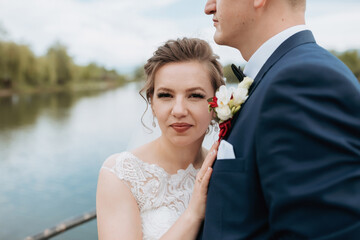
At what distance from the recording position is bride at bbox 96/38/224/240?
2203 millimetres

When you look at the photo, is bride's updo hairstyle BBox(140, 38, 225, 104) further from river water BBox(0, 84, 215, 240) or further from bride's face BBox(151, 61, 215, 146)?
river water BBox(0, 84, 215, 240)

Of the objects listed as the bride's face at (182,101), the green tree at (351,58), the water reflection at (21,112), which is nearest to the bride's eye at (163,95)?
the bride's face at (182,101)

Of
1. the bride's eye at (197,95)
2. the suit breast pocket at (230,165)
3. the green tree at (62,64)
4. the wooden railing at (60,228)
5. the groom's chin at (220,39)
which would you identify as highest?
the green tree at (62,64)

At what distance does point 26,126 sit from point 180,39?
38518mm

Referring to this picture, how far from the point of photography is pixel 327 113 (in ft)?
3.63

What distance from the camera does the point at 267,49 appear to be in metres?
1.51

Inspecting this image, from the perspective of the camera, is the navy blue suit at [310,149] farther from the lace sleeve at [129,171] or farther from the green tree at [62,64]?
the green tree at [62,64]

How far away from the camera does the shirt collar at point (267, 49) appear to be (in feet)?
4.82

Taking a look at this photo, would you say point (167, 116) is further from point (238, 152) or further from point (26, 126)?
point (26, 126)

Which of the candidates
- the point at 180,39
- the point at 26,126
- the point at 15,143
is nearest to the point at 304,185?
the point at 180,39

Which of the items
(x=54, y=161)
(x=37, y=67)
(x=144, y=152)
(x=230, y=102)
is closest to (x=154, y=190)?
(x=144, y=152)

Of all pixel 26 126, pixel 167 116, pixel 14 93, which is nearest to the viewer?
pixel 167 116

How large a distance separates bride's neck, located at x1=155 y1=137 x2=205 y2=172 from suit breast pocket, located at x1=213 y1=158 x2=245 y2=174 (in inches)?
43.0

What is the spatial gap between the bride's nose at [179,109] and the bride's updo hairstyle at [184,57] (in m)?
0.34
